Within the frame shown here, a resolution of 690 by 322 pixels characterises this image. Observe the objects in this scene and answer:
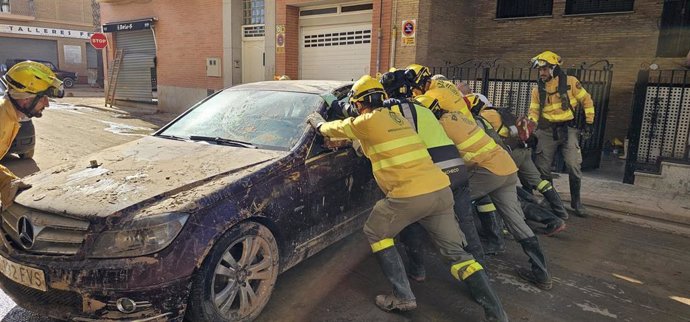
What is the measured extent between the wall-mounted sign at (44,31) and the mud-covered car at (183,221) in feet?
117

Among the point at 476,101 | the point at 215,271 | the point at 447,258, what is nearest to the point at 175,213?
the point at 215,271

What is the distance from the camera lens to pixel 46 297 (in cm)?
262

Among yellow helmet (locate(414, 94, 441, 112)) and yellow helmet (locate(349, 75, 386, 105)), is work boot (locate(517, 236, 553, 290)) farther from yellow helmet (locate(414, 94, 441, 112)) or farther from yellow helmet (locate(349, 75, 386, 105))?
yellow helmet (locate(349, 75, 386, 105))

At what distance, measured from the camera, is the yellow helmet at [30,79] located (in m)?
3.25

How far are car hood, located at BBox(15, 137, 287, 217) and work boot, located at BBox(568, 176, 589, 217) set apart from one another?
3947 mm

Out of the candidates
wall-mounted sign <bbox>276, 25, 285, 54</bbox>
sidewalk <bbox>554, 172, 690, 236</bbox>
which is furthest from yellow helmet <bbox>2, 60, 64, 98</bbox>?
wall-mounted sign <bbox>276, 25, 285, 54</bbox>

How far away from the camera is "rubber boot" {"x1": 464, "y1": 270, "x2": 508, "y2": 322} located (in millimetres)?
2994

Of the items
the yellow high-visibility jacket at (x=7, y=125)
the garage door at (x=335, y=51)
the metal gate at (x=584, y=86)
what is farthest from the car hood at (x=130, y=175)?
the garage door at (x=335, y=51)

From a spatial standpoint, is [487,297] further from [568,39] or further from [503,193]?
[568,39]

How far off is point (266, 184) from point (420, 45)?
797cm

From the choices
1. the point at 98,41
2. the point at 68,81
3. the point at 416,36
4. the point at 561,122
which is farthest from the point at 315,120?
the point at 68,81

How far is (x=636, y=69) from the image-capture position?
10.4 m

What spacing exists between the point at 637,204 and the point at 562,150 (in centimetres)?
121

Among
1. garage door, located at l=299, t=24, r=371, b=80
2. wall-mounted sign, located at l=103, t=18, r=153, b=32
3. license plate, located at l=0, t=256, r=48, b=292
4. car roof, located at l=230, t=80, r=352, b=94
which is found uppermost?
wall-mounted sign, located at l=103, t=18, r=153, b=32
